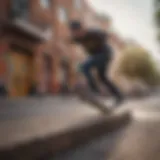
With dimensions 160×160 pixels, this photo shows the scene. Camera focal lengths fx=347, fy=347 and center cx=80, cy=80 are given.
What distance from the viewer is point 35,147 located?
2.09ft


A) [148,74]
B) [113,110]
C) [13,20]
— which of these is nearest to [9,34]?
[13,20]

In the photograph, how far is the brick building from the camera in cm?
108

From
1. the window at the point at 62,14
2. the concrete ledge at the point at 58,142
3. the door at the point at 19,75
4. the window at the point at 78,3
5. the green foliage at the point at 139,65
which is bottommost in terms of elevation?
the concrete ledge at the point at 58,142

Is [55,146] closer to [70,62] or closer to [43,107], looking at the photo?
[70,62]

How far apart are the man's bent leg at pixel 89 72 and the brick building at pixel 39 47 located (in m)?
0.04

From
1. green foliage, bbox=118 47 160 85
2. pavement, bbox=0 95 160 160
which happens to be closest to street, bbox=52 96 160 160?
pavement, bbox=0 95 160 160

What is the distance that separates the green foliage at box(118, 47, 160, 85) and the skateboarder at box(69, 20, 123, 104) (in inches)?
4.5

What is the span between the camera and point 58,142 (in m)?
0.75

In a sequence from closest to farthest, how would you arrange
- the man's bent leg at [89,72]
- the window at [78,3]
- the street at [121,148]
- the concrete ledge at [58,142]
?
1. the concrete ledge at [58,142]
2. the street at [121,148]
3. the window at [78,3]
4. the man's bent leg at [89,72]

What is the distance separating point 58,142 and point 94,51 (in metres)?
0.61

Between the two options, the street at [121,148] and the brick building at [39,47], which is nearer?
the street at [121,148]

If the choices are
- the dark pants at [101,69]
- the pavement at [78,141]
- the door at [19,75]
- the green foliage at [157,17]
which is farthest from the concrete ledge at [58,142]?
the green foliage at [157,17]

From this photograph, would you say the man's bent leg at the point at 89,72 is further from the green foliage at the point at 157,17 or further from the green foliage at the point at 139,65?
the green foliage at the point at 157,17

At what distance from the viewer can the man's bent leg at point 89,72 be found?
48.1 inches
